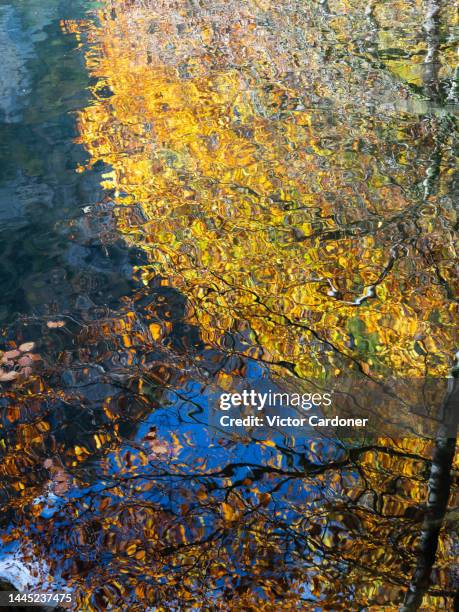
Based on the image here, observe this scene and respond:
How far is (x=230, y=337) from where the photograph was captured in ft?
16.0

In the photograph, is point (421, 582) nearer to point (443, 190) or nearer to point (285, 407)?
point (285, 407)

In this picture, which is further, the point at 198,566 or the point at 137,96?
the point at 137,96

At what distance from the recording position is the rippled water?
3.33m

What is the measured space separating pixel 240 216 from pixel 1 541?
3995mm

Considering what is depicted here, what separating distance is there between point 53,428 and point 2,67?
36.7 feet

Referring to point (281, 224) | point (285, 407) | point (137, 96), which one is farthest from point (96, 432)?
point (137, 96)

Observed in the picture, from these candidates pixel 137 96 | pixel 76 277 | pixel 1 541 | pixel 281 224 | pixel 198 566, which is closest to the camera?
pixel 198 566

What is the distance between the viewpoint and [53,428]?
167 inches

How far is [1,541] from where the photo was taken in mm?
A: 3553

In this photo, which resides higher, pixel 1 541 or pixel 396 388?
pixel 396 388

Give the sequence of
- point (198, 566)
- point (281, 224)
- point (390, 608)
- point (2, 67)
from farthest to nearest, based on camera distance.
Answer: point (2, 67) < point (281, 224) < point (198, 566) < point (390, 608)

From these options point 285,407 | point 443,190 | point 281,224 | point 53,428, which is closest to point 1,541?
point 53,428

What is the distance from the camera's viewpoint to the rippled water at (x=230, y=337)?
3.33 metres

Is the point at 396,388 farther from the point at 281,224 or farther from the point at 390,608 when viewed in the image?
the point at 281,224
